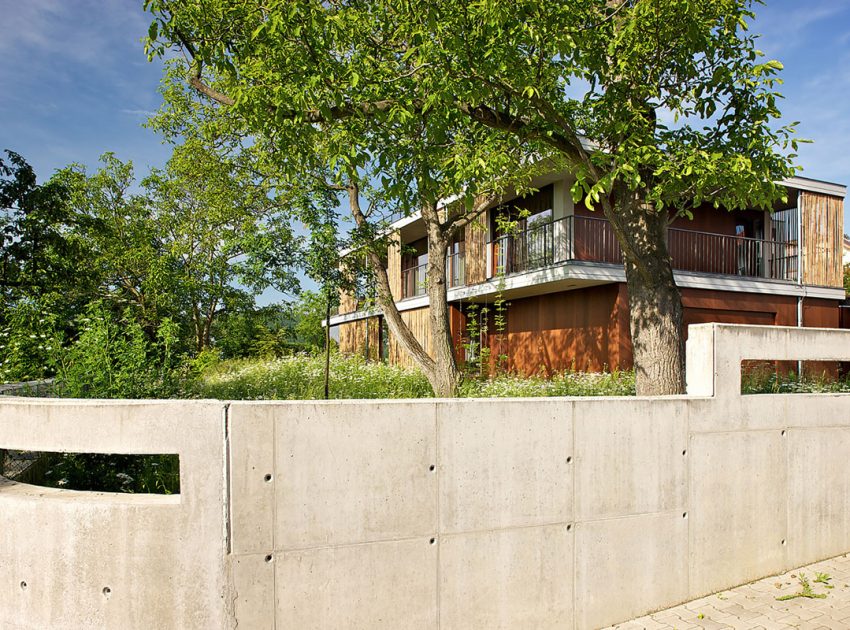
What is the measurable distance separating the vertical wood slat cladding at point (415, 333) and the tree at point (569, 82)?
1189 cm

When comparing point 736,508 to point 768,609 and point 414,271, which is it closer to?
point 768,609

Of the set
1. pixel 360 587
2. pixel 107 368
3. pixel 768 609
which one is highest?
pixel 107 368

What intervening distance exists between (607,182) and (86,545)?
207 inches

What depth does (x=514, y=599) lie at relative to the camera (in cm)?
402

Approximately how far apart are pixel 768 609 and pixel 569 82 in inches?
213

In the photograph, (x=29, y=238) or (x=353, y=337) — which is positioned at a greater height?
(x=29, y=238)

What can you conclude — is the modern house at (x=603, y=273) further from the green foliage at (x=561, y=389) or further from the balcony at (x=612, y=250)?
the green foliage at (x=561, y=389)

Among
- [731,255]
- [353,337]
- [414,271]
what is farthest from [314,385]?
Result: [353,337]

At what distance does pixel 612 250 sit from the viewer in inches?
572

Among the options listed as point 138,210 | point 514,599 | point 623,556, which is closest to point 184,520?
point 514,599

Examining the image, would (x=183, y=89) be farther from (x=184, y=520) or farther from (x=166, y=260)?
(x=184, y=520)

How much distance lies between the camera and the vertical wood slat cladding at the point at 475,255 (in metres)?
17.6

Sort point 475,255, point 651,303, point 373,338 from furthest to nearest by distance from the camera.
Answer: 1. point 373,338
2. point 475,255
3. point 651,303

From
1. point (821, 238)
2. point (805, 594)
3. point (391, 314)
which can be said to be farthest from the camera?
point (821, 238)
